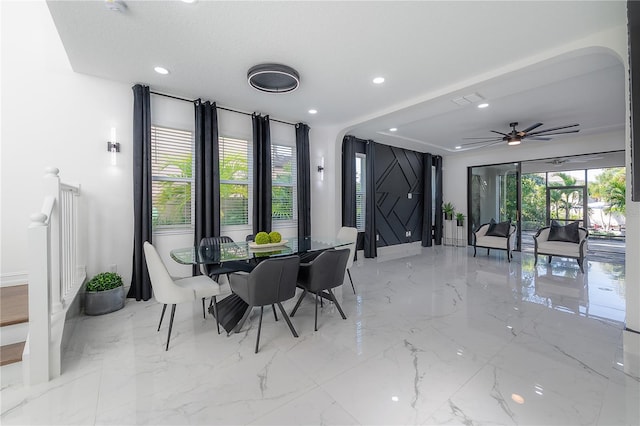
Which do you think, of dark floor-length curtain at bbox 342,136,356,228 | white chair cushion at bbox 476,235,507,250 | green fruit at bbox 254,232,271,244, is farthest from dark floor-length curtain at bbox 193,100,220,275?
white chair cushion at bbox 476,235,507,250

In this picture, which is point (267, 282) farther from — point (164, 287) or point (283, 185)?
point (283, 185)

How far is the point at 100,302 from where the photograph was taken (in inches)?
119

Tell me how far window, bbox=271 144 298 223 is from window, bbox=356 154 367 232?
75.8 inches

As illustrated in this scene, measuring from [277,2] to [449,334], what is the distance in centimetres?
327

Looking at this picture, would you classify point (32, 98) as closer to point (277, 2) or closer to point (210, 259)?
point (210, 259)

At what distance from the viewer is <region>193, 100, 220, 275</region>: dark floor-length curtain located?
3885mm

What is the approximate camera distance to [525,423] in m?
1.50

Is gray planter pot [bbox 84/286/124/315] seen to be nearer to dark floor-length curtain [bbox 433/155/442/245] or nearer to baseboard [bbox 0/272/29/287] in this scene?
baseboard [bbox 0/272/29/287]

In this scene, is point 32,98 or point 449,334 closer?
point 449,334

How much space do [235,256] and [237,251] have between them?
27 cm

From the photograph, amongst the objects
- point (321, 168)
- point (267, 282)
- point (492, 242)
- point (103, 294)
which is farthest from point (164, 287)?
point (492, 242)

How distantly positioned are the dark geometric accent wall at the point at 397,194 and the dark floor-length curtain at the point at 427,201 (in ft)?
0.36

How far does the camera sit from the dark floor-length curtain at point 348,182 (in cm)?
593

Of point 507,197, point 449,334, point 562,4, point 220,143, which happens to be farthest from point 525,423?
→ point 507,197
